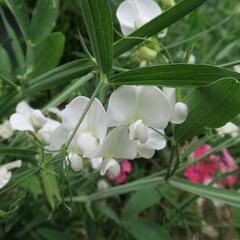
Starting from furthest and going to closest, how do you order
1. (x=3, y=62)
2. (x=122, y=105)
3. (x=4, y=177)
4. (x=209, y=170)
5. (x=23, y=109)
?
(x=209, y=170) < (x=3, y=62) < (x=23, y=109) < (x=4, y=177) < (x=122, y=105)

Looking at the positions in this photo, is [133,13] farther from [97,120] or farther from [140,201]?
[140,201]

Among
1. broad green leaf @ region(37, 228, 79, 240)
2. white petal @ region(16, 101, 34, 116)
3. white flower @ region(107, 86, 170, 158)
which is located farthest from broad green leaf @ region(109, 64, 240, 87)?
broad green leaf @ region(37, 228, 79, 240)

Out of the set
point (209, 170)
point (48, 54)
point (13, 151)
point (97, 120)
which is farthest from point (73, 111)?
point (209, 170)

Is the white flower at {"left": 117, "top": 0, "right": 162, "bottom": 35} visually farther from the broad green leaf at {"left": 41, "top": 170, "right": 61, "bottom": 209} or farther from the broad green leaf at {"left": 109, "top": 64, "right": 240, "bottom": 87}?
the broad green leaf at {"left": 41, "top": 170, "right": 61, "bottom": 209}

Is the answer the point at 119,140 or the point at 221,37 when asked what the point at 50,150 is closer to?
the point at 119,140

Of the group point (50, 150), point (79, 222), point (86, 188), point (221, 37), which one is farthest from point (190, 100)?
point (221, 37)
